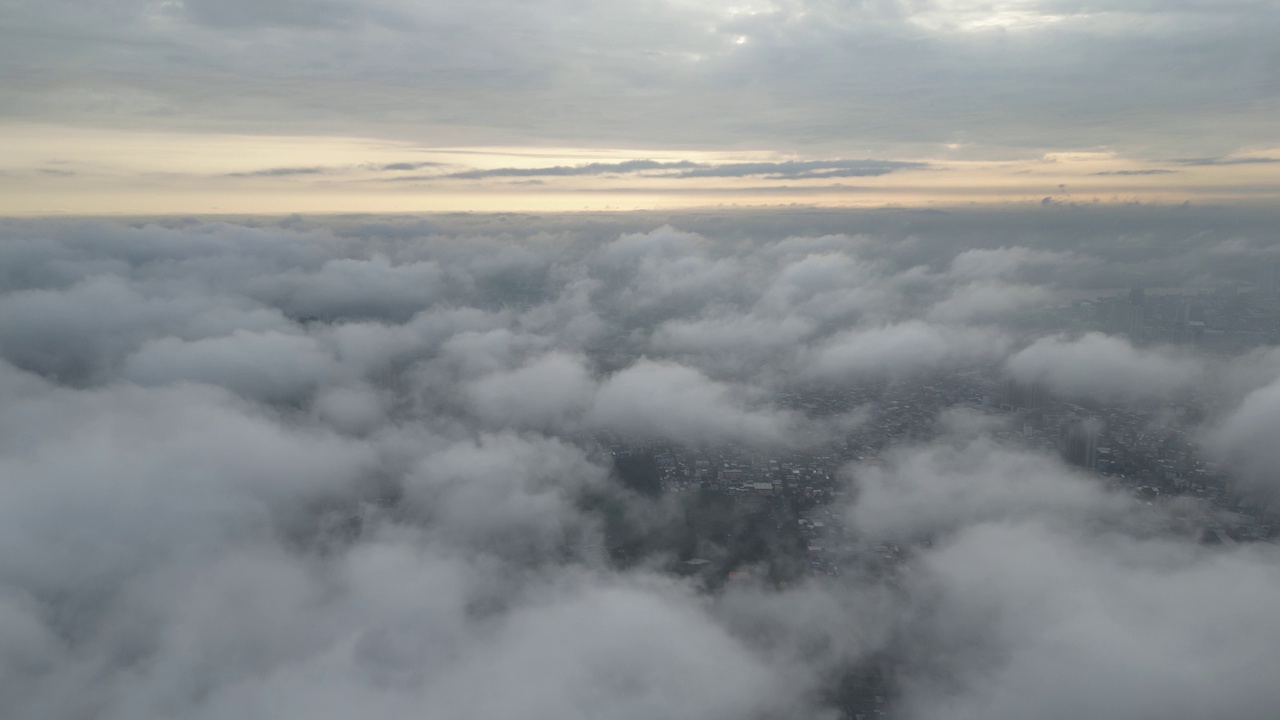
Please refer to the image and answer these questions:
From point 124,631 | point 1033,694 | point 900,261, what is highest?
point 900,261

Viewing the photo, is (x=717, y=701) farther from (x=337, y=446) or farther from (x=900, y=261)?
(x=900, y=261)

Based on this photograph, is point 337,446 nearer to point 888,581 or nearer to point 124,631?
point 124,631

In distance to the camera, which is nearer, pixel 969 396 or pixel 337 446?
pixel 337 446

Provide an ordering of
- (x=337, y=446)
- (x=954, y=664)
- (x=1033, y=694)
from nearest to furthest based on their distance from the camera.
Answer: (x=1033, y=694), (x=954, y=664), (x=337, y=446)

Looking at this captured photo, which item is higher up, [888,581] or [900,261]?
[900,261]

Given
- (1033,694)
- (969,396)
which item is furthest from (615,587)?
(969,396)

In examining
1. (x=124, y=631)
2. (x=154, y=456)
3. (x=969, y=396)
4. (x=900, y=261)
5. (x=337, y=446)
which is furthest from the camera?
(x=900, y=261)

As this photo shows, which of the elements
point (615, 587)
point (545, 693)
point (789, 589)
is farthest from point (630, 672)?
point (789, 589)

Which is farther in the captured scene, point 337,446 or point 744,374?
point 744,374

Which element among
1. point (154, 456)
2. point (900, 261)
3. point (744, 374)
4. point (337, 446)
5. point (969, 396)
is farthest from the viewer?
point (900, 261)
